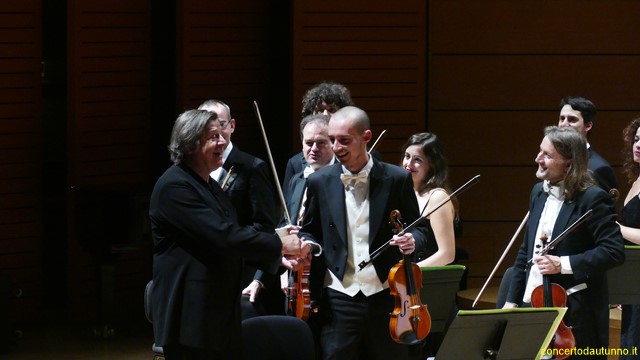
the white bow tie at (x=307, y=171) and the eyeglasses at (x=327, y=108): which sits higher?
the eyeglasses at (x=327, y=108)

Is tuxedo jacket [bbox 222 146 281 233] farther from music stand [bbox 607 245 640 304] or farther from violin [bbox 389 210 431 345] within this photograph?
music stand [bbox 607 245 640 304]

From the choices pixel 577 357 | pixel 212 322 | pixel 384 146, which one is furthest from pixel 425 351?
pixel 384 146

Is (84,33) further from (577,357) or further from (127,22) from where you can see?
(577,357)

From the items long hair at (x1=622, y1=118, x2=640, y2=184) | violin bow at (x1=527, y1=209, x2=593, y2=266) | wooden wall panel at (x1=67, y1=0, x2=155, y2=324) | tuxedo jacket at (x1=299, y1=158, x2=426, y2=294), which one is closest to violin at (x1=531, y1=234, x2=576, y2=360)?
violin bow at (x1=527, y1=209, x2=593, y2=266)

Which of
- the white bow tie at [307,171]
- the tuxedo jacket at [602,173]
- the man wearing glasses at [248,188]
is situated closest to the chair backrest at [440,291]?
the man wearing glasses at [248,188]

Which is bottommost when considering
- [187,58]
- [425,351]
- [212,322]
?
[425,351]

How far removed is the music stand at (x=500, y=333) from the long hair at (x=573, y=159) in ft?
2.01

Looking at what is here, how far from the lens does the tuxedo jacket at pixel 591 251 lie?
375 cm

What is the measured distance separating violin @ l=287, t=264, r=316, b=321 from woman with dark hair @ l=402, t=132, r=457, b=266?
71 centimetres

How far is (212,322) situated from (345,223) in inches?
26.8

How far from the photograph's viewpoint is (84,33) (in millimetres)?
6715

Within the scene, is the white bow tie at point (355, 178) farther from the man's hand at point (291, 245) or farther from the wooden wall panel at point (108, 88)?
the wooden wall panel at point (108, 88)

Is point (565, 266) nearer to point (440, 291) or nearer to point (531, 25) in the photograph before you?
point (440, 291)

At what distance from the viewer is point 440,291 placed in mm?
3879
